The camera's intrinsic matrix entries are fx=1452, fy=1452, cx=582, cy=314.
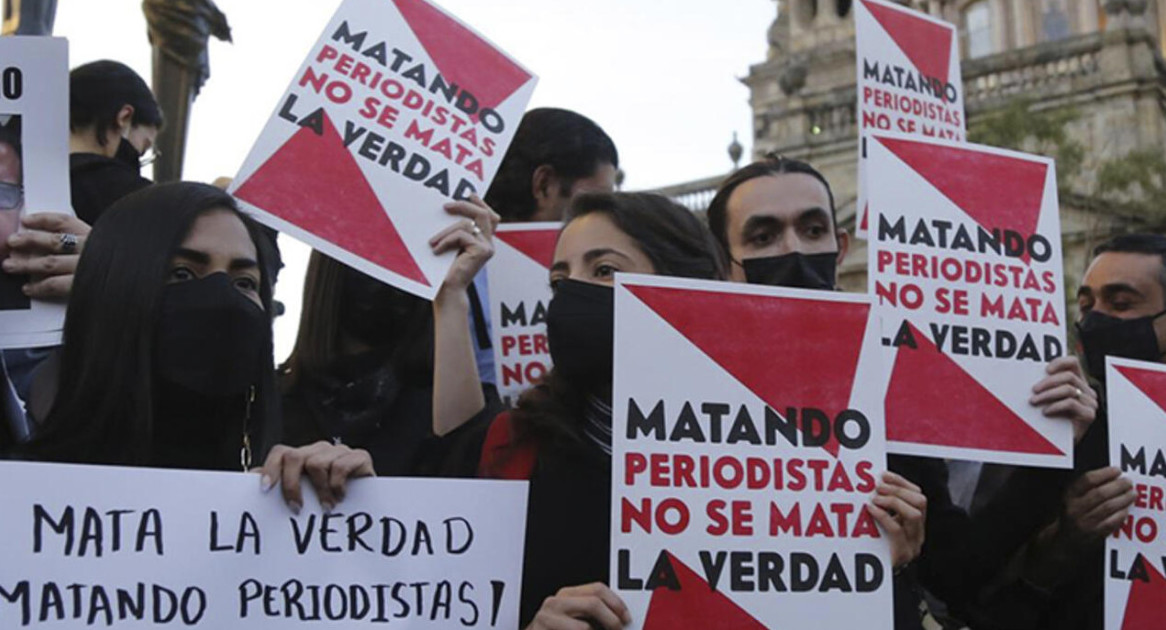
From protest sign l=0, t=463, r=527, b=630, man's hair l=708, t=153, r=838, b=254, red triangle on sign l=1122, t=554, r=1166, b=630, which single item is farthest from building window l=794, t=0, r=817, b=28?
protest sign l=0, t=463, r=527, b=630

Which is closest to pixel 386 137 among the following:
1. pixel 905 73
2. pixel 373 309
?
pixel 373 309

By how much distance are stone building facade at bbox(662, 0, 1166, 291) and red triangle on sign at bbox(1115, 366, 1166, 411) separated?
19541 mm

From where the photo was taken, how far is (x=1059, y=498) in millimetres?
3766

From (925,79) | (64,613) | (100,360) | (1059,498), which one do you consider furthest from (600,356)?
(925,79)

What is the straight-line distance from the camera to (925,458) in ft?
12.1

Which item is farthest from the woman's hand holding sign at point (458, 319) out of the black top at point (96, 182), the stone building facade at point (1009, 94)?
the stone building facade at point (1009, 94)

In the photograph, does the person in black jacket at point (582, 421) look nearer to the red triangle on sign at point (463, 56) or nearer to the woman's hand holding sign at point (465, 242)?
the woman's hand holding sign at point (465, 242)

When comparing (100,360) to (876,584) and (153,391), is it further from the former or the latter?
(876,584)

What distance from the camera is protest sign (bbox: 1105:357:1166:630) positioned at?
11.4ft

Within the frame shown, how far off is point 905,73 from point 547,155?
172cm

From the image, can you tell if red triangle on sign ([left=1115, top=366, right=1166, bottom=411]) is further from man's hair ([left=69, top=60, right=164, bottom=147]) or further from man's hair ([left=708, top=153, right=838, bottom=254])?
man's hair ([left=69, top=60, right=164, bottom=147])

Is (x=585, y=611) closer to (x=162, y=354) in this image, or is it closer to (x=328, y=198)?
(x=162, y=354)

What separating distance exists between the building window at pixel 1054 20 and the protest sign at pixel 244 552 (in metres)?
38.4

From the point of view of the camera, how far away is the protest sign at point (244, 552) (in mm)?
2389
